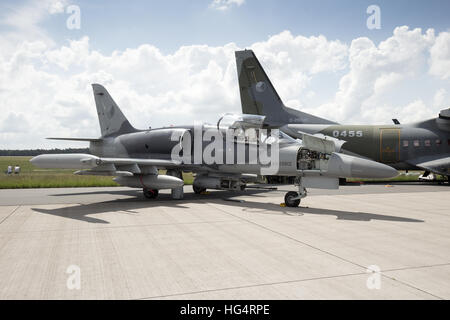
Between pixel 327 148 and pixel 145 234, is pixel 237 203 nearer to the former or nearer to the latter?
pixel 327 148

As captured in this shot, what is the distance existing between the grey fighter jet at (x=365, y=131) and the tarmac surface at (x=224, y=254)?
12.6 meters

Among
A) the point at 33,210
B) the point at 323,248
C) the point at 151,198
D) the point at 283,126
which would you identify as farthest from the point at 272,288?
the point at 283,126

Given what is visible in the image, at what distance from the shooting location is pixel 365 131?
2173 cm

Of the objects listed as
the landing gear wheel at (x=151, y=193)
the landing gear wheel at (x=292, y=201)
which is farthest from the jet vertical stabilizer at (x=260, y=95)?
the landing gear wheel at (x=292, y=201)

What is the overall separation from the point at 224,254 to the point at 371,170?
523 centimetres

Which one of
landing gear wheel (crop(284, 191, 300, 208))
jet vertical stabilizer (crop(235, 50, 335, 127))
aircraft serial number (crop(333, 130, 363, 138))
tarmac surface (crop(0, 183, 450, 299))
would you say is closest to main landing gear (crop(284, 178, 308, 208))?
landing gear wheel (crop(284, 191, 300, 208))

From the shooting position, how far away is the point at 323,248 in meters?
5.56

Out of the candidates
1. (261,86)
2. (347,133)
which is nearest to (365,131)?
(347,133)

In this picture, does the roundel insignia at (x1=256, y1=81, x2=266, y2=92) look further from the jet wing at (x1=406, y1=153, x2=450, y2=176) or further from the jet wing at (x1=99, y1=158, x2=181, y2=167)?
the jet wing at (x1=99, y1=158, x2=181, y2=167)

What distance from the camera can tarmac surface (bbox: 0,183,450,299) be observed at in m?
3.74

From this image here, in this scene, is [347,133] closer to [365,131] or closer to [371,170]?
[365,131]

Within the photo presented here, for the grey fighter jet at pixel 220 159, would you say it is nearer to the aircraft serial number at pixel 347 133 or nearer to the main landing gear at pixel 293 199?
the main landing gear at pixel 293 199

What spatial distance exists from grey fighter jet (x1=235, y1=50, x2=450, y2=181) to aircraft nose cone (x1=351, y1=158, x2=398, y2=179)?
11.1 meters
